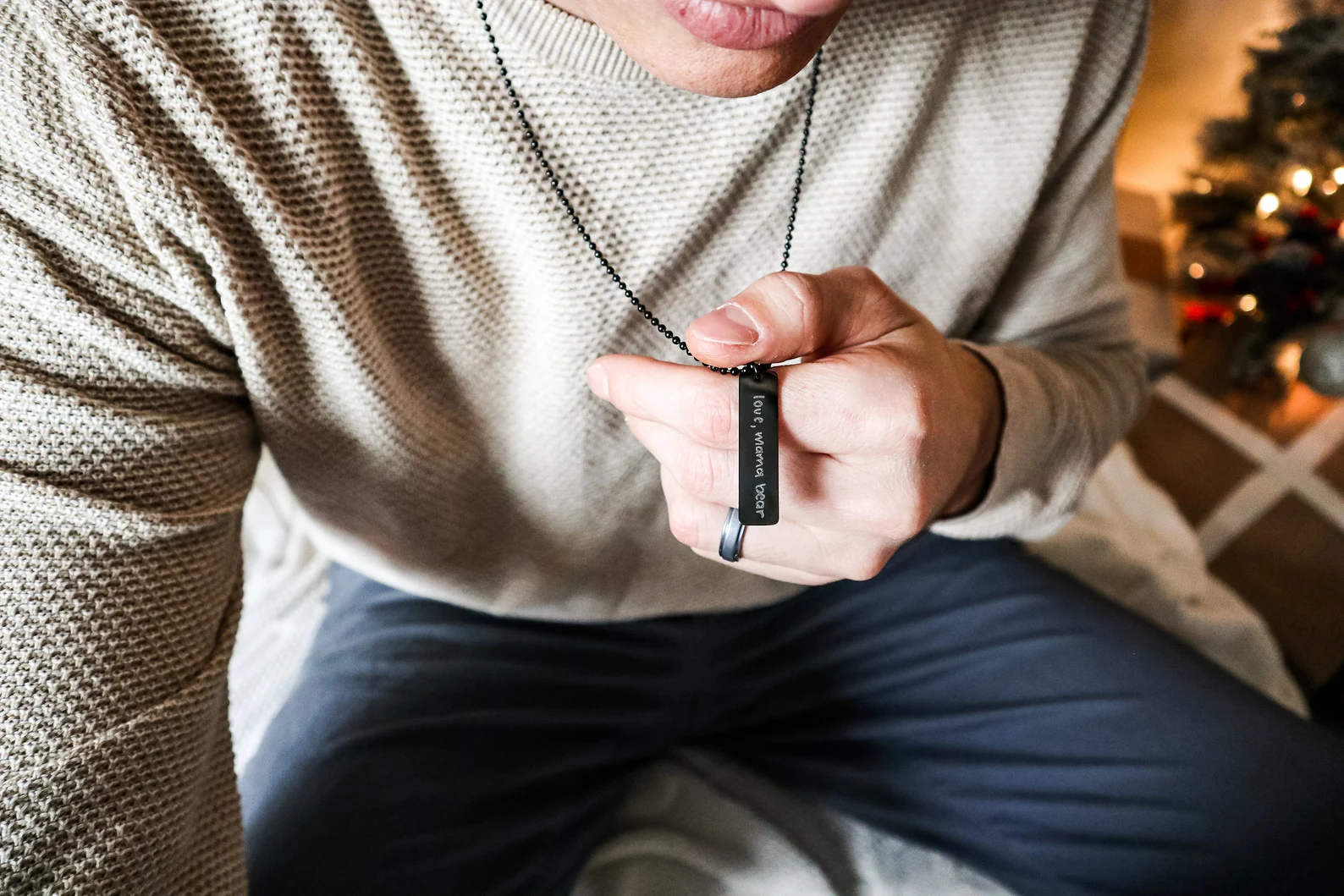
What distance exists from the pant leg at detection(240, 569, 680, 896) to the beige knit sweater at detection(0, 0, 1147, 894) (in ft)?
0.21

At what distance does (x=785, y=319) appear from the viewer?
0.48m

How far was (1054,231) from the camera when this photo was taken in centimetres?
83

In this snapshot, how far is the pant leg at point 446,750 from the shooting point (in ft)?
2.39

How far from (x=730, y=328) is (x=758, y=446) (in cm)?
7

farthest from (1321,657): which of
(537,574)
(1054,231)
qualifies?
(537,574)

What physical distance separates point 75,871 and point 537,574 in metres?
0.42

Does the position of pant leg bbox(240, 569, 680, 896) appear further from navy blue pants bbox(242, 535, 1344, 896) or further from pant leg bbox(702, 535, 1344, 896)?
pant leg bbox(702, 535, 1344, 896)

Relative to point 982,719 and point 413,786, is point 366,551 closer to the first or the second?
point 413,786

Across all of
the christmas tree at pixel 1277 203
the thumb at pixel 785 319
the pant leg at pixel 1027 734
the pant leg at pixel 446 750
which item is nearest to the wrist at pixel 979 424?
the thumb at pixel 785 319

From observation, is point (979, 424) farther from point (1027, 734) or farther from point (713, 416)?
point (1027, 734)

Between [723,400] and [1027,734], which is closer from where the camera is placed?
[723,400]

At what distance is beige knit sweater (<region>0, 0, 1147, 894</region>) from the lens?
1.58 feet

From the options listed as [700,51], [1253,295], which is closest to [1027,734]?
[700,51]

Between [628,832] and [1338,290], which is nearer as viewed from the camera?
[628,832]
